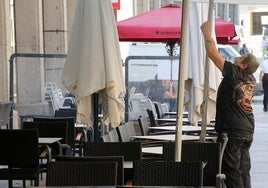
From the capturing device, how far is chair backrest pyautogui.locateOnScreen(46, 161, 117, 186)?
7207mm

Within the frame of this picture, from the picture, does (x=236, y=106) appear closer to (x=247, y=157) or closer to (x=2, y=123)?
(x=247, y=157)

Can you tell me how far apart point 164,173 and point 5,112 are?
7.65 metres

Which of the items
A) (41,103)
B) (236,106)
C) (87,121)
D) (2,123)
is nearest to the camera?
(236,106)

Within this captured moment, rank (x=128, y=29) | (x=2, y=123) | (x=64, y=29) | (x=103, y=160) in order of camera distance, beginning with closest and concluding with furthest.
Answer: (x=103, y=160) < (x=2, y=123) < (x=128, y=29) < (x=64, y=29)

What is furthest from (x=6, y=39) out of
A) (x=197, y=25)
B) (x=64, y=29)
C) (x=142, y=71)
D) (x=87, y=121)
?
(x=87, y=121)

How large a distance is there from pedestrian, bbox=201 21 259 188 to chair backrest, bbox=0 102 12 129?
6.09 metres

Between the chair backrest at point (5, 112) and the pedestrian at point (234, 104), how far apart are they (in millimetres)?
6093

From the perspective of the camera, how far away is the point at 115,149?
8.88m

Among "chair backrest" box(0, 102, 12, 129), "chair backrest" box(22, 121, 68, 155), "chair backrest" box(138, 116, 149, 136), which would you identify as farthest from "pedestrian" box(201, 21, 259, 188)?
"chair backrest" box(0, 102, 12, 129)

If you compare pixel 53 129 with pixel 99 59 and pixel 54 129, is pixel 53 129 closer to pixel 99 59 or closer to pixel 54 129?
pixel 54 129

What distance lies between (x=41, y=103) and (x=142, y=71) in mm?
2585

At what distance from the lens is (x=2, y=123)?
14.5 meters

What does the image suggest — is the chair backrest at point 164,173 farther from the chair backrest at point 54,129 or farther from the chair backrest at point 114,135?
the chair backrest at point 54,129

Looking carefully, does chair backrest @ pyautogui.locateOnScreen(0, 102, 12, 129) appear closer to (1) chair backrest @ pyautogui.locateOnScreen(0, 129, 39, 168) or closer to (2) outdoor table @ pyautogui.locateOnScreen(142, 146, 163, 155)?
(1) chair backrest @ pyautogui.locateOnScreen(0, 129, 39, 168)
